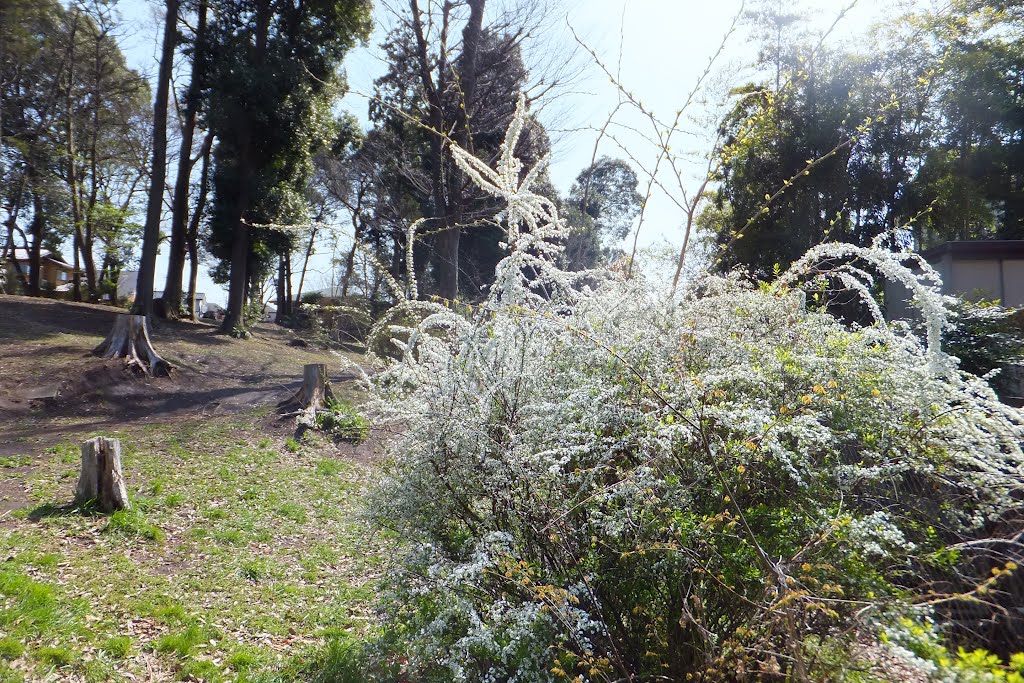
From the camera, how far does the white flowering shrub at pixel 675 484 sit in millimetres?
2066

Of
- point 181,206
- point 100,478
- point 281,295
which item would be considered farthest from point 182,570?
point 281,295

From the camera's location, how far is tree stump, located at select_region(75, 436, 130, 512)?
5.45 metres

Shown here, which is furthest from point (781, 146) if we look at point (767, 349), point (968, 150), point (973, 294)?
point (767, 349)

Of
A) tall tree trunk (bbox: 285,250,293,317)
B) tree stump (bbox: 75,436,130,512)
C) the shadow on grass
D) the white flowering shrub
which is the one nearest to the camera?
the white flowering shrub

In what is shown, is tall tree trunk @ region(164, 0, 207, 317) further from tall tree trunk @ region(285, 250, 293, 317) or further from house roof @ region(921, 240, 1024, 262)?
house roof @ region(921, 240, 1024, 262)

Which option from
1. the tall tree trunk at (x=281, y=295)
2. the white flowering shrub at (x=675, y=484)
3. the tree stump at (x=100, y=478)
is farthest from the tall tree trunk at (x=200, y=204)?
the white flowering shrub at (x=675, y=484)

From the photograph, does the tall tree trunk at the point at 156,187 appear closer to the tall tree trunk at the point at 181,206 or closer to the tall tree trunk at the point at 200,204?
the tall tree trunk at the point at 181,206

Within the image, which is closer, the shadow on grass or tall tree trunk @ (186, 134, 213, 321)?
the shadow on grass

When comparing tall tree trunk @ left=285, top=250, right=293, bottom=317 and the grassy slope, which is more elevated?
tall tree trunk @ left=285, top=250, right=293, bottom=317

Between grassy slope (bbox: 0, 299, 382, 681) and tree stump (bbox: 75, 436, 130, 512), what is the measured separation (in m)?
0.17

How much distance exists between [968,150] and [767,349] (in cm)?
1884

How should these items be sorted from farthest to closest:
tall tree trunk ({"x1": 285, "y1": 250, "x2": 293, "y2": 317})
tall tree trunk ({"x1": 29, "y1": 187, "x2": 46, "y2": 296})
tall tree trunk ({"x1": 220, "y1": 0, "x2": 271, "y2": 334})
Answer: tall tree trunk ({"x1": 285, "y1": 250, "x2": 293, "y2": 317})
tall tree trunk ({"x1": 29, "y1": 187, "x2": 46, "y2": 296})
tall tree trunk ({"x1": 220, "y1": 0, "x2": 271, "y2": 334})

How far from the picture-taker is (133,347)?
10.2 meters

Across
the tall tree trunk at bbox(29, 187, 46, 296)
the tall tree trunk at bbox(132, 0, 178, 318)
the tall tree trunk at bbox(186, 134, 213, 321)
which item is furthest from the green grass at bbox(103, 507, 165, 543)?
the tall tree trunk at bbox(29, 187, 46, 296)
